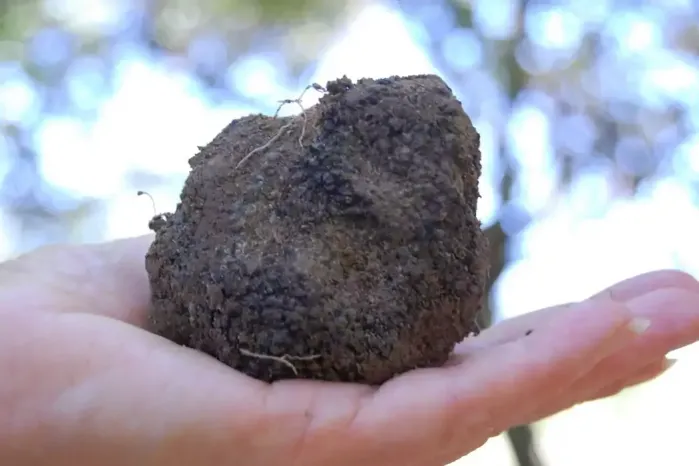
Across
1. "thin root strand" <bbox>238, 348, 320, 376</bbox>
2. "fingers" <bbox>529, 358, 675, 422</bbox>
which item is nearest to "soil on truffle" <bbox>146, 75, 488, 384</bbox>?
"thin root strand" <bbox>238, 348, 320, 376</bbox>

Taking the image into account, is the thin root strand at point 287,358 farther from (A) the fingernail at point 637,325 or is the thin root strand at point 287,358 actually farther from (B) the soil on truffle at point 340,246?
(A) the fingernail at point 637,325

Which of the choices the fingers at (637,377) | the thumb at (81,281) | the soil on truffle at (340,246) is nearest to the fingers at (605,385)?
the fingers at (637,377)

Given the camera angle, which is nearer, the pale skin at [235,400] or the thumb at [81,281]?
the pale skin at [235,400]

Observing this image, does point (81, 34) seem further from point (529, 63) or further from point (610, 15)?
point (610, 15)

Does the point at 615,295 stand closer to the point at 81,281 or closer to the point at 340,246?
the point at 340,246

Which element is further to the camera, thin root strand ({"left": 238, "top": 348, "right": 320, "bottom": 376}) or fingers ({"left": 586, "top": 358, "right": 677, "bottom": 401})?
fingers ({"left": 586, "top": 358, "right": 677, "bottom": 401})

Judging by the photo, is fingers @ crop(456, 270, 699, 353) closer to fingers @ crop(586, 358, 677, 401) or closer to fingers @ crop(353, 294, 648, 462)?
fingers @ crop(586, 358, 677, 401)

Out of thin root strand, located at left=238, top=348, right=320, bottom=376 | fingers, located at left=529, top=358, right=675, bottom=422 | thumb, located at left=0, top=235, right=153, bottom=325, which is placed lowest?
fingers, located at left=529, top=358, right=675, bottom=422

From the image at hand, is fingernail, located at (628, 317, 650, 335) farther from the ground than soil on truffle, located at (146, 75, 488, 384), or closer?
closer
